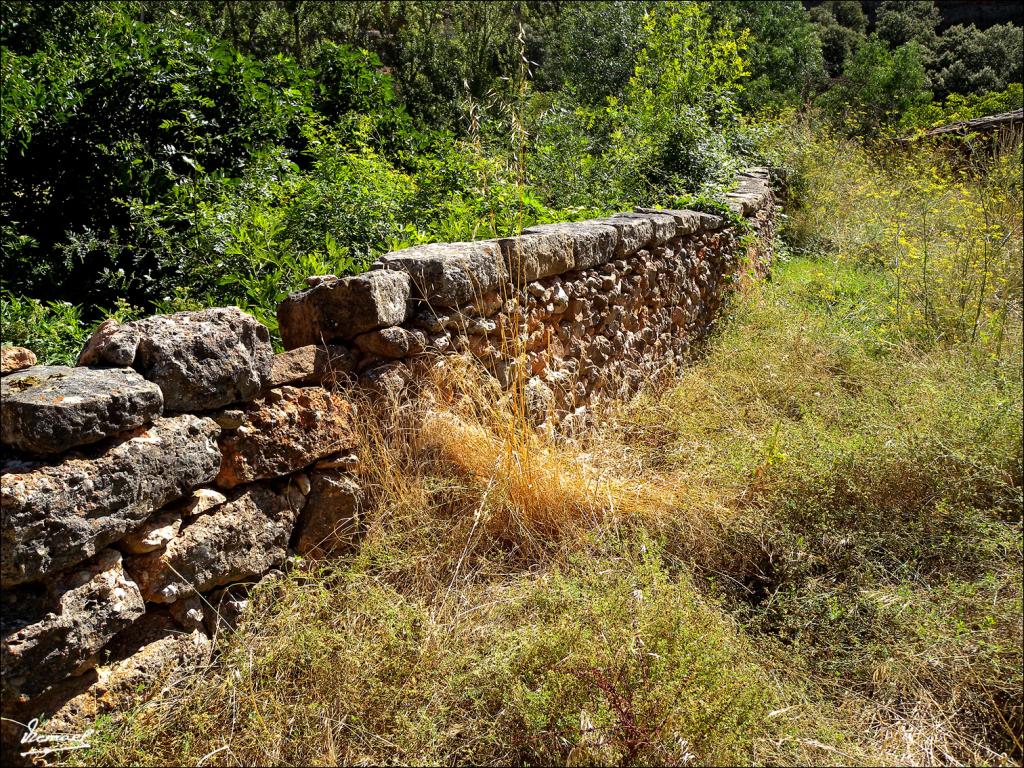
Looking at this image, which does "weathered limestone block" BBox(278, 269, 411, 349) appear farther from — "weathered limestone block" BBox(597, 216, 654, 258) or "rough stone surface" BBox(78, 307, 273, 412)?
"weathered limestone block" BBox(597, 216, 654, 258)

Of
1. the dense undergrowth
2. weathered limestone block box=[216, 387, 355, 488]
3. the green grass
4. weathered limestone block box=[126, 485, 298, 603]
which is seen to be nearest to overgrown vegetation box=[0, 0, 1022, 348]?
weathered limestone block box=[216, 387, 355, 488]

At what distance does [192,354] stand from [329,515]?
0.90m

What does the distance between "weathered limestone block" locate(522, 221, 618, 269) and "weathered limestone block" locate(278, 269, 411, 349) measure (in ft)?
4.43

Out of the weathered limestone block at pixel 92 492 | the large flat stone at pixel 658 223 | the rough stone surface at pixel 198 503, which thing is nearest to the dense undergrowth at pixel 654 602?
the rough stone surface at pixel 198 503

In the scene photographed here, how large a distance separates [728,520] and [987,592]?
1000 mm

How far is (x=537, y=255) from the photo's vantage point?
3943 millimetres

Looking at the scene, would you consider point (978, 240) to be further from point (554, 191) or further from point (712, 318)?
point (554, 191)

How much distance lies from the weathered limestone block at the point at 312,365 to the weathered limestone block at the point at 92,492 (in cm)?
43

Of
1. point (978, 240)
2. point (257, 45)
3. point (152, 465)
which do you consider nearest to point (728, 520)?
point (152, 465)

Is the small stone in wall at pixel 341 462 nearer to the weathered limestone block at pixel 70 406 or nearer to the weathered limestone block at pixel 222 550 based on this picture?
the weathered limestone block at pixel 222 550

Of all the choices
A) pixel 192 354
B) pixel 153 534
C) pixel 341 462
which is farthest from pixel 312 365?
pixel 153 534

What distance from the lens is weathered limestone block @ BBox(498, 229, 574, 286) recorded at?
3.80 metres

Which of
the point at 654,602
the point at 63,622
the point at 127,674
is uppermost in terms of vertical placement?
the point at 63,622

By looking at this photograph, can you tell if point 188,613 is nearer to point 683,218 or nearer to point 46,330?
point 46,330
